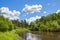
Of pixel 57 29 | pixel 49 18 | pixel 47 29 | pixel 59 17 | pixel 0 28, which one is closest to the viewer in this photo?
pixel 0 28

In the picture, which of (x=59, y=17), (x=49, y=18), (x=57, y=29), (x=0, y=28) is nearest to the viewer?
(x=0, y=28)

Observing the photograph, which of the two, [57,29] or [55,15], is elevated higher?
[55,15]

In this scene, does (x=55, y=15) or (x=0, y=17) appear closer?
(x=0, y=17)

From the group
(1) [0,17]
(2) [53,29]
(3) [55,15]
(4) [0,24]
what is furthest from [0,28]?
(3) [55,15]

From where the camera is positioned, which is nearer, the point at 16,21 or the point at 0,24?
the point at 0,24

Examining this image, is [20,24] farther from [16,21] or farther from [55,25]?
[55,25]

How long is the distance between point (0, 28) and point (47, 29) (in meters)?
34.5

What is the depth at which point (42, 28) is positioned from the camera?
241ft

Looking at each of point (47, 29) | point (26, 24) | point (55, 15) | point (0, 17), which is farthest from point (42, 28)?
point (26, 24)

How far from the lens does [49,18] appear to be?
264 feet

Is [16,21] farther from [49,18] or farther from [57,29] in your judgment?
[57,29]

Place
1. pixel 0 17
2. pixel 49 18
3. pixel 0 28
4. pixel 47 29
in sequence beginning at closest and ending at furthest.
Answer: pixel 0 28, pixel 0 17, pixel 47 29, pixel 49 18

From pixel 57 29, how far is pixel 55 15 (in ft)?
51.6

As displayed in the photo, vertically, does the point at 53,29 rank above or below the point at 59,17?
below
